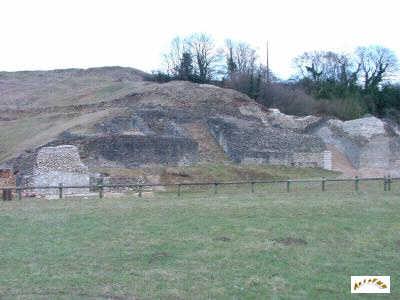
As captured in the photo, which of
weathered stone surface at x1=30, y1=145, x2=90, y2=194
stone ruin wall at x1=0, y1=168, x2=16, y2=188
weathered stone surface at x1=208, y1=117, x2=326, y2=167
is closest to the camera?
weathered stone surface at x1=30, y1=145, x2=90, y2=194

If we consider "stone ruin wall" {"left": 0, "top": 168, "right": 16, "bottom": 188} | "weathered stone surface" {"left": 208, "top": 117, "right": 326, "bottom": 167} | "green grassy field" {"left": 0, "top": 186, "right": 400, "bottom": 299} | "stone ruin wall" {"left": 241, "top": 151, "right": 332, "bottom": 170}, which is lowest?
"green grassy field" {"left": 0, "top": 186, "right": 400, "bottom": 299}

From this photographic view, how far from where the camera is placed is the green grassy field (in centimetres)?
857

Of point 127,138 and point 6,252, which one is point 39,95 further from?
point 6,252

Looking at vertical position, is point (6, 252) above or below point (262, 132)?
below

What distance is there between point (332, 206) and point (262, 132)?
20.3 m

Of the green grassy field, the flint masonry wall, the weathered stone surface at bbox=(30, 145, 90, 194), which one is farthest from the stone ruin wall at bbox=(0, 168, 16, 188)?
the green grassy field

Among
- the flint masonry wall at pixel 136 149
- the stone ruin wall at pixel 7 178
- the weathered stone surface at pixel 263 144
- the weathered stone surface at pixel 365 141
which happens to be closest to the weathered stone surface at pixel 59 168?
the stone ruin wall at pixel 7 178

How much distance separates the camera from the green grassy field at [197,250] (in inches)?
337

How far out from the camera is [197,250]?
10789 mm

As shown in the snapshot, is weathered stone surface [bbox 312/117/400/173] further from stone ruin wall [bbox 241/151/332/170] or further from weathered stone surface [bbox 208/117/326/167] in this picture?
weathered stone surface [bbox 208/117/326/167]

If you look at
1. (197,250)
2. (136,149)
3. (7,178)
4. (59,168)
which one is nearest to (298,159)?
(136,149)

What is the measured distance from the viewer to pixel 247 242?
37.2 feet

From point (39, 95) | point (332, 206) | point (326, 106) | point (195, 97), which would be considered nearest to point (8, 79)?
point (39, 95)

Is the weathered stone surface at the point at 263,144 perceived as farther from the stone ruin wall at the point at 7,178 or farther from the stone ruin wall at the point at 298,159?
the stone ruin wall at the point at 7,178
